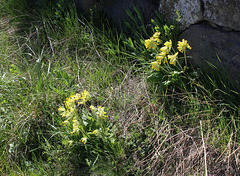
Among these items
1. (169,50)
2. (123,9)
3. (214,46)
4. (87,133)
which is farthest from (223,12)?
(87,133)

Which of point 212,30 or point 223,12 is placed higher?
point 223,12

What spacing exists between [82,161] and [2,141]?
2.65 feet

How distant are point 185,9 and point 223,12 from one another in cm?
41

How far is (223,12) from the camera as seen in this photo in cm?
252

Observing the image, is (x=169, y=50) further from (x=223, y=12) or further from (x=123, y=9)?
(x=123, y=9)

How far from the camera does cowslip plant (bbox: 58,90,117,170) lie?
2262mm

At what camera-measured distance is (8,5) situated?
3939mm

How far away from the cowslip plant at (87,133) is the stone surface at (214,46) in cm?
110

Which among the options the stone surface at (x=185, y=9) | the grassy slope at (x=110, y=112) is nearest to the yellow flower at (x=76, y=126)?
the grassy slope at (x=110, y=112)

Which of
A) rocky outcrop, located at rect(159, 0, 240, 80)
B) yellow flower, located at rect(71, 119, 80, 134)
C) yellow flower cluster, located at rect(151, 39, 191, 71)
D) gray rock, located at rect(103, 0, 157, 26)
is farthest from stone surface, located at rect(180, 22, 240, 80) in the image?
yellow flower, located at rect(71, 119, 80, 134)

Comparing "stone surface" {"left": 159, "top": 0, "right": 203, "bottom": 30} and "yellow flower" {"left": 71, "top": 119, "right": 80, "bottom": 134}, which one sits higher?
"stone surface" {"left": 159, "top": 0, "right": 203, "bottom": 30}

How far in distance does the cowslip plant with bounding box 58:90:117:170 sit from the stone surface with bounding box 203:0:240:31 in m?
1.36

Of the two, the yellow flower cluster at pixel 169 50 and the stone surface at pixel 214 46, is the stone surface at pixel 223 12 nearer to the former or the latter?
the stone surface at pixel 214 46

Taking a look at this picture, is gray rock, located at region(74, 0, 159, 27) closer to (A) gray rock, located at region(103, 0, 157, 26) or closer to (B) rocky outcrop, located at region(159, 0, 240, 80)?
(A) gray rock, located at region(103, 0, 157, 26)
